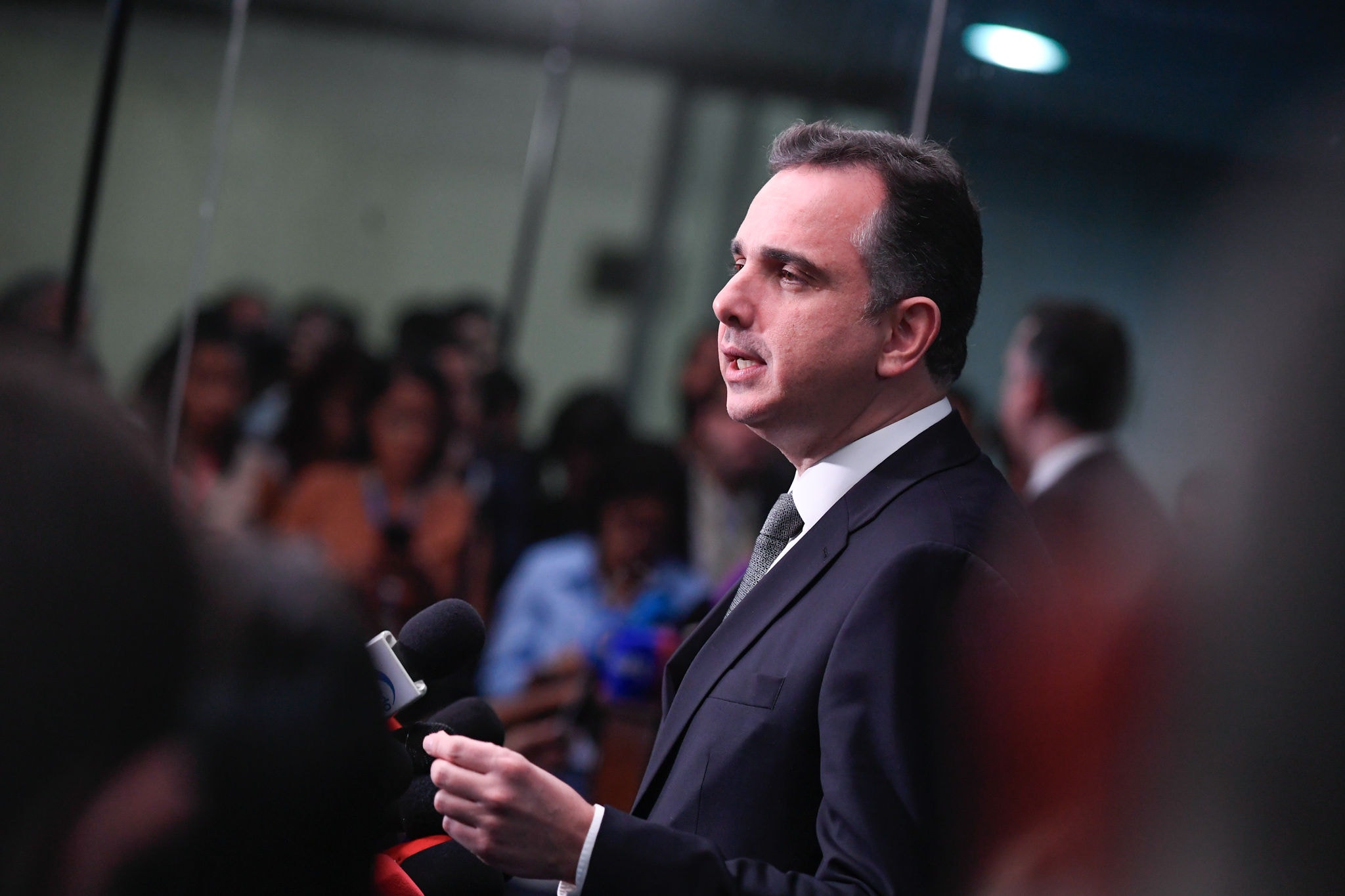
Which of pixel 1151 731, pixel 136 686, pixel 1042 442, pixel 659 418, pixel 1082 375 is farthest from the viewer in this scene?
pixel 659 418

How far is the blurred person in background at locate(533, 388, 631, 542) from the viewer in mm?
4371

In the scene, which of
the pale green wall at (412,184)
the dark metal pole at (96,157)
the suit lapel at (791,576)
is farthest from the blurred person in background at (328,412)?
the suit lapel at (791,576)

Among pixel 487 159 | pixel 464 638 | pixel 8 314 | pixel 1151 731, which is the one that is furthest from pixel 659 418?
pixel 464 638

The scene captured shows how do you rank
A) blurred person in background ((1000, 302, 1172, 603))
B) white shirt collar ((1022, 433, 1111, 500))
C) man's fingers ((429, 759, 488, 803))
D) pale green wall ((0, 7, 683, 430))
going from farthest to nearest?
1. pale green wall ((0, 7, 683, 430))
2. white shirt collar ((1022, 433, 1111, 500))
3. blurred person in background ((1000, 302, 1172, 603))
4. man's fingers ((429, 759, 488, 803))

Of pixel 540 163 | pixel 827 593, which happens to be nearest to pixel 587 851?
pixel 827 593

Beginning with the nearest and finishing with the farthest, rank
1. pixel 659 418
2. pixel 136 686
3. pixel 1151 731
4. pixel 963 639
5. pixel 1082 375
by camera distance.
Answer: pixel 136 686
pixel 963 639
pixel 1151 731
pixel 1082 375
pixel 659 418

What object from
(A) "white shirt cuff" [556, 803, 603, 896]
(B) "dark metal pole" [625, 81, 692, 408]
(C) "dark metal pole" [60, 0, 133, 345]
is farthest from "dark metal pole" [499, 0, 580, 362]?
(A) "white shirt cuff" [556, 803, 603, 896]

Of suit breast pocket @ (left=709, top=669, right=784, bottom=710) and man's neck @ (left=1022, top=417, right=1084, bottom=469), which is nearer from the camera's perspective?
suit breast pocket @ (left=709, top=669, right=784, bottom=710)

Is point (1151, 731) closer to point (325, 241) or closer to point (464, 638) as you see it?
point (464, 638)

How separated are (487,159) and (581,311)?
0.94 m

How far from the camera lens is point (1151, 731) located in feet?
5.96

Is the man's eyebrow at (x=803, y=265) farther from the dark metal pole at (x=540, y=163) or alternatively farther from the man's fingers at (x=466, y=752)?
the dark metal pole at (x=540, y=163)

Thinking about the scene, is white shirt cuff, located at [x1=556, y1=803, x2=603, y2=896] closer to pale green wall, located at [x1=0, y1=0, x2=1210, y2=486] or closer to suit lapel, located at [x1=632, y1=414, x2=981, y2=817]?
suit lapel, located at [x1=632, y1=414, x2=981, y2=817]

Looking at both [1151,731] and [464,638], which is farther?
[1151,731]
